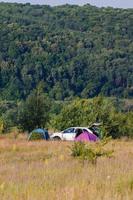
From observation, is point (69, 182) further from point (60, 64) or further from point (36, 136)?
point (60, 64)

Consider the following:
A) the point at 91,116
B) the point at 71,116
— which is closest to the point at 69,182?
the point at 91,116

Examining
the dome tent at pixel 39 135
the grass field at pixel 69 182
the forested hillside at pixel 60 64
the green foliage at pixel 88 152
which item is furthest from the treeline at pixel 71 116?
the forested hillside at pixel 60 64

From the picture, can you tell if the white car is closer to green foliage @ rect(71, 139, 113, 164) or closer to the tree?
the tree

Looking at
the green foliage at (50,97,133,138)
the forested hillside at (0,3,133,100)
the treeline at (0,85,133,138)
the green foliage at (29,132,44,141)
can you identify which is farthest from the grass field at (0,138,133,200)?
the forested hillside at (0,3,133,100)

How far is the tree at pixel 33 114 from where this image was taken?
36.9 meters

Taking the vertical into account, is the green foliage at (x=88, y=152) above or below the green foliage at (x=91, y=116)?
above

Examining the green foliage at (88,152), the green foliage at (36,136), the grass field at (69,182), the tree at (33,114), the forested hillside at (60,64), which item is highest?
the grass field at (69,182)

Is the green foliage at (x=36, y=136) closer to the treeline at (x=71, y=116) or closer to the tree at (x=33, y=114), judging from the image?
the treeline at (x=71, y=116)

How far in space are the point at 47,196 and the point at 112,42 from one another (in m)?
189

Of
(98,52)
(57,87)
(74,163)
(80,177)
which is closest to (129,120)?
(74,163)

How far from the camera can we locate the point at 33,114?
37.1m

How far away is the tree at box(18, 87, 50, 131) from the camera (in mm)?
36906

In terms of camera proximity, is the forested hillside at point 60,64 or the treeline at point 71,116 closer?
the treeline at point 71,116

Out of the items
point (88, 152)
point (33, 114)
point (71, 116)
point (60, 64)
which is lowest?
point (60, 64)
